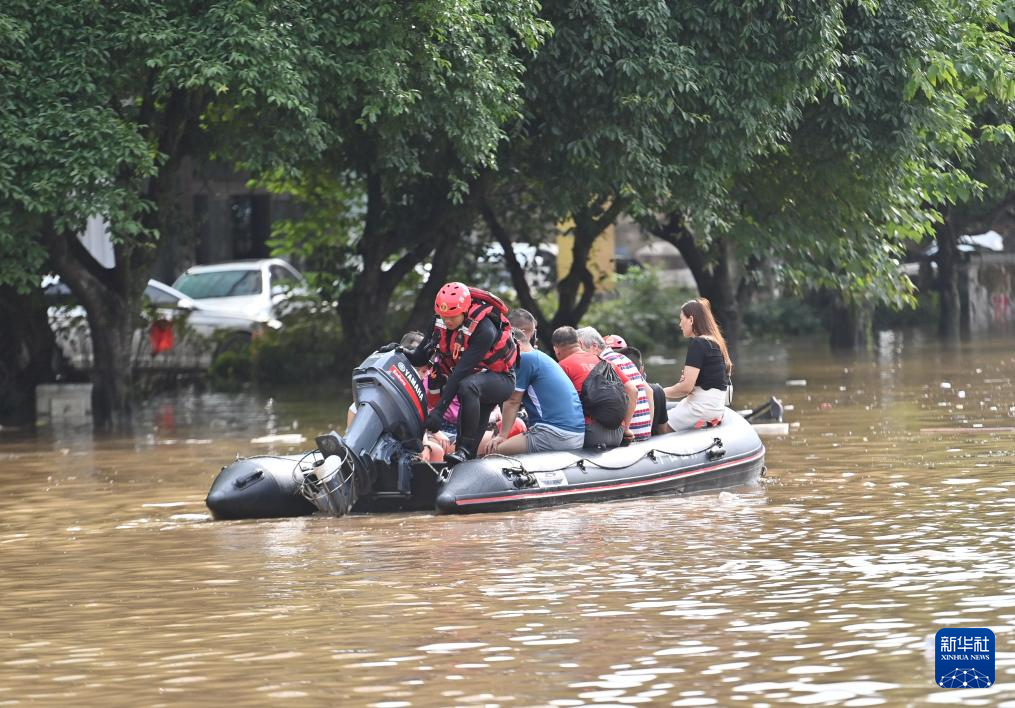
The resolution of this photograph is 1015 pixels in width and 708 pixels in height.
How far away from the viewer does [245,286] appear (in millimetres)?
30094

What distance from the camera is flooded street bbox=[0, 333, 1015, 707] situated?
22.2 feet

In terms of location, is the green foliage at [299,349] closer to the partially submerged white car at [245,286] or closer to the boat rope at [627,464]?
the partially submerged white car at [245,286]

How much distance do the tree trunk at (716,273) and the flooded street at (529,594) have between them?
32.3 feet

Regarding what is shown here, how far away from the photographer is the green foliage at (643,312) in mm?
35312

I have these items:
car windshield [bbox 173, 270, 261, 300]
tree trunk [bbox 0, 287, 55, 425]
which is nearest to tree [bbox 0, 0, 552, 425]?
tree trunk [bbox 0, 287, 55, 425]

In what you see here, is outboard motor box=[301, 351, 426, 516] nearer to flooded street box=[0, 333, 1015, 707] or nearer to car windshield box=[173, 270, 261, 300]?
flooded street box=[0, 333, 1015, 707]

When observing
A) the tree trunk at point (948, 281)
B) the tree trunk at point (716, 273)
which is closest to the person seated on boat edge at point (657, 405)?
the tree trunk at point (716, 273)

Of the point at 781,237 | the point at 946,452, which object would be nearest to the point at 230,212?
the point at 781,237

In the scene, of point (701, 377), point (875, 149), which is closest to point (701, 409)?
point (701, 377)

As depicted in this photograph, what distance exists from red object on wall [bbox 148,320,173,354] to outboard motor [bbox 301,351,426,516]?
13.5m

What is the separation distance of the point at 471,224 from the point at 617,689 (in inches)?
720

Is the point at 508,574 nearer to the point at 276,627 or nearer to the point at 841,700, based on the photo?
the point at 276,627

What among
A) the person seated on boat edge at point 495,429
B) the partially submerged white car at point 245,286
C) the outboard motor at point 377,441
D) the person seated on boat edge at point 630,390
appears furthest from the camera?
the partially submerged white car at point 245,286

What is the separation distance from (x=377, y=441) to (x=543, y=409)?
1.27 metres
